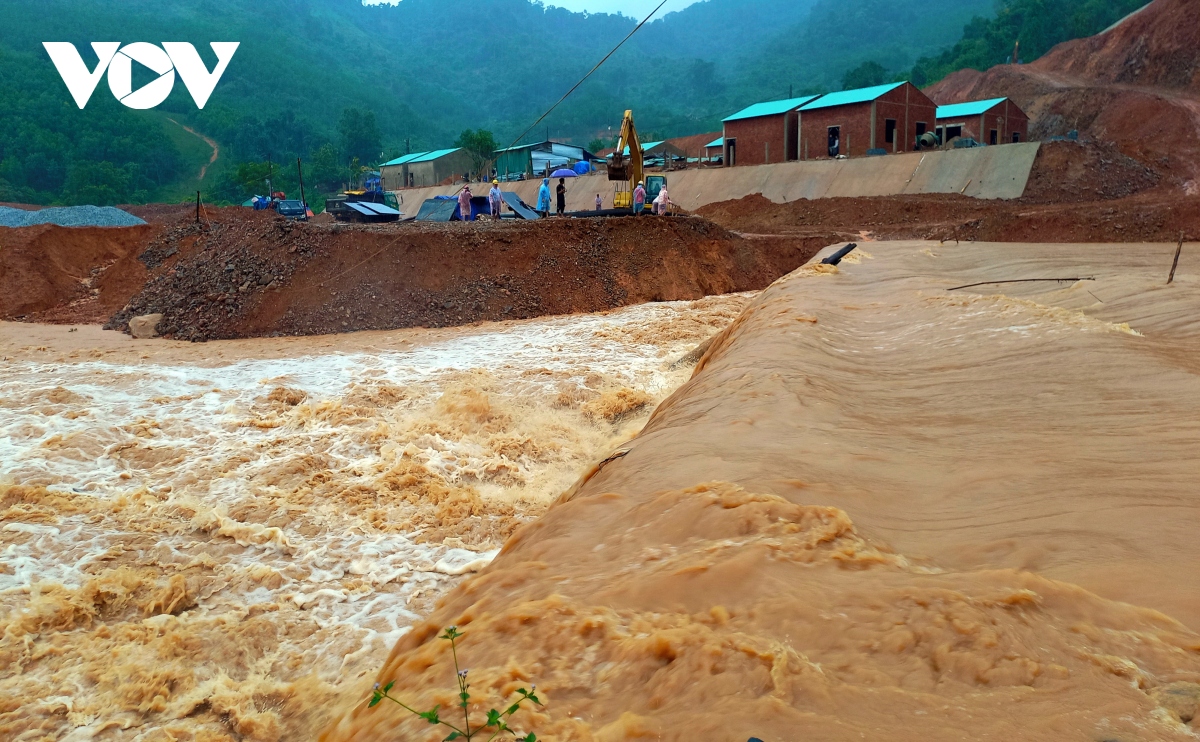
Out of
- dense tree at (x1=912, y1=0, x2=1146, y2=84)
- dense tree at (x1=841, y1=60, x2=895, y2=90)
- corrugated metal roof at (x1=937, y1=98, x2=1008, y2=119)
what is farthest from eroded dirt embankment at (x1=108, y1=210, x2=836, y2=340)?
dense tree at (x1=841, y1=60, x2=895, y2=90)

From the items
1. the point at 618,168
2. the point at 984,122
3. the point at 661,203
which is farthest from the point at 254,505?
the point at 984,122

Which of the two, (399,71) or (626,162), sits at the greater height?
(399,71)

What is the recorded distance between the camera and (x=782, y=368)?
4.42 meters

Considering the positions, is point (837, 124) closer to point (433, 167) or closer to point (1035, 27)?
point (1035, 27)

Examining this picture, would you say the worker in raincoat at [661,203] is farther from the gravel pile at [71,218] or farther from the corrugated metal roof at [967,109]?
the corrugated metal roof at [967,109]

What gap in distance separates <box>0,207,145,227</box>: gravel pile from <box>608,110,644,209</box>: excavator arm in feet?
44.4

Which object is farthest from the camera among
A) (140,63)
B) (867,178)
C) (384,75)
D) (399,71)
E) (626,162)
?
(399,71)

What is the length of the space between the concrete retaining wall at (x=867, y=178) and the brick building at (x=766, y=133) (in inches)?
144

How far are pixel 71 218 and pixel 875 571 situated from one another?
24.6 metres

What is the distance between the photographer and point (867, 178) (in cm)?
2652

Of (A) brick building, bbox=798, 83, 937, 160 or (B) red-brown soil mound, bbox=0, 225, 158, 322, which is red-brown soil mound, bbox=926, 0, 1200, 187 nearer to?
(A) brick building, bbox=798, 83, 937, 160

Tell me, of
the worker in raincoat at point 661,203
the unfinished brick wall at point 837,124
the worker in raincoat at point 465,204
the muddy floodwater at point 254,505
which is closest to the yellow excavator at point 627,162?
the worker in raincoat at point 661,203

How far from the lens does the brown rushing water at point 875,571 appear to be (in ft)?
5.37

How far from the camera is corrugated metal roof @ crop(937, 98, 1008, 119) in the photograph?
33.3 metres
